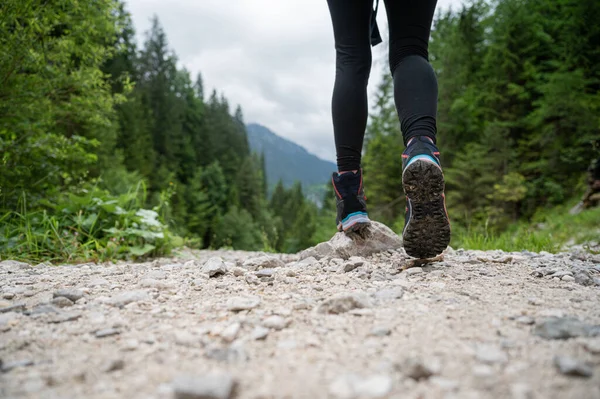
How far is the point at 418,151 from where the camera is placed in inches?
55.7

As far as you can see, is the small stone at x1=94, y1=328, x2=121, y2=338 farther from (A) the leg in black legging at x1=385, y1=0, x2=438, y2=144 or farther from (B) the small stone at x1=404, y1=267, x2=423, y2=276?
(A) the leg in black legging at x1=385, y1=0, x2=438, y2=144

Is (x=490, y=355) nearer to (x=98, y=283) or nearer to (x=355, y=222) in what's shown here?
(x=355, y=222)

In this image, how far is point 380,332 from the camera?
848mm

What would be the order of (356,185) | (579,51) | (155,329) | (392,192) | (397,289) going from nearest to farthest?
(155,329)
(397,289)
(356,185)
(579,51)
(392,192)

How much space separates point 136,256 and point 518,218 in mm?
14669

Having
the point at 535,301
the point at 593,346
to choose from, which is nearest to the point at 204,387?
the point at 593,346

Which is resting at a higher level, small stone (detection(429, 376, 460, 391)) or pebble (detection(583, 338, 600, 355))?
pebble (detection(583, 338, 600, 355))

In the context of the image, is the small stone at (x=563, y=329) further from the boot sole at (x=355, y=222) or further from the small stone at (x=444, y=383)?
the boot sole at (x=355, y=222)

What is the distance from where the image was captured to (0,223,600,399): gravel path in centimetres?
62

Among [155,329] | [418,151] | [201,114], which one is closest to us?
[155,329]

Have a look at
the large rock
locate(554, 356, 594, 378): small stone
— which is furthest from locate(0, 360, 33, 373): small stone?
the large rock

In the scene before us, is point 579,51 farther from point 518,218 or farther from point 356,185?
point 356,185

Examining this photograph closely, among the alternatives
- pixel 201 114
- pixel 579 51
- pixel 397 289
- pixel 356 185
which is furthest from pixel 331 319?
pixel 201 114

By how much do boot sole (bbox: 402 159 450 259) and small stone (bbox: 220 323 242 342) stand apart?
88cm
